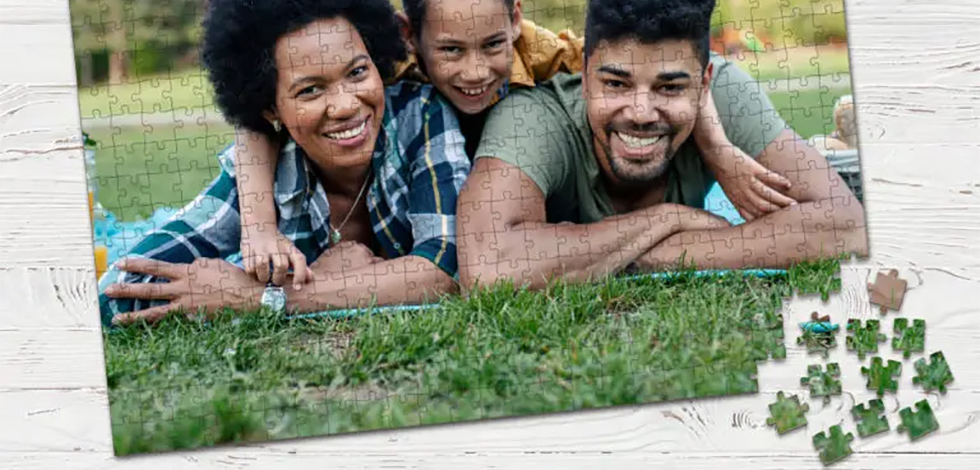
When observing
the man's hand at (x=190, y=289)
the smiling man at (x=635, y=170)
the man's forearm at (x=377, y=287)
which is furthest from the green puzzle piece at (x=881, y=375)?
the man's hand at (x=190, y=289)

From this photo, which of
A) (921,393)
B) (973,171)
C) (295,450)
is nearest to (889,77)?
(973,171)

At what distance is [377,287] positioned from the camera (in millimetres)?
3018

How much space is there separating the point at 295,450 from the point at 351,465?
0.11 meters

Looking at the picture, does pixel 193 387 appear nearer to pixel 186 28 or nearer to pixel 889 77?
pixel 186 28

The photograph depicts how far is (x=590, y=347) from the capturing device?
2.91 m

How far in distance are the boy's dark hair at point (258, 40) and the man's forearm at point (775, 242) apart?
73cm

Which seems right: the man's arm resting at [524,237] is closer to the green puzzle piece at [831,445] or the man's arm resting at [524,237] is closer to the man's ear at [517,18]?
the man's ear at [517,18]

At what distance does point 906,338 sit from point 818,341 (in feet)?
0.58

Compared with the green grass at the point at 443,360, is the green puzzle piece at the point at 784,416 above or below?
below

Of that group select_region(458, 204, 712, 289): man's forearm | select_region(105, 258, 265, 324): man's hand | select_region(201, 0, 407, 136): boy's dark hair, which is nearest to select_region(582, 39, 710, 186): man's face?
select_region(458, 204, 712, 289): man's forearm

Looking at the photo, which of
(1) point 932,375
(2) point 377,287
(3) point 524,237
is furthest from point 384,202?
(1) point 932,375

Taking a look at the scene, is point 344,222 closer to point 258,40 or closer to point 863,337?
point 258,40

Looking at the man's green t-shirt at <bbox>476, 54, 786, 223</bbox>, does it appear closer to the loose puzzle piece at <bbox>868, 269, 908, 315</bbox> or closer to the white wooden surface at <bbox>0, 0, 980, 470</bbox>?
the white wooden surface at <bbox>0, 0, 980, 470</bbox>

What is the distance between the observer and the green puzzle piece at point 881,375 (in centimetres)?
291
